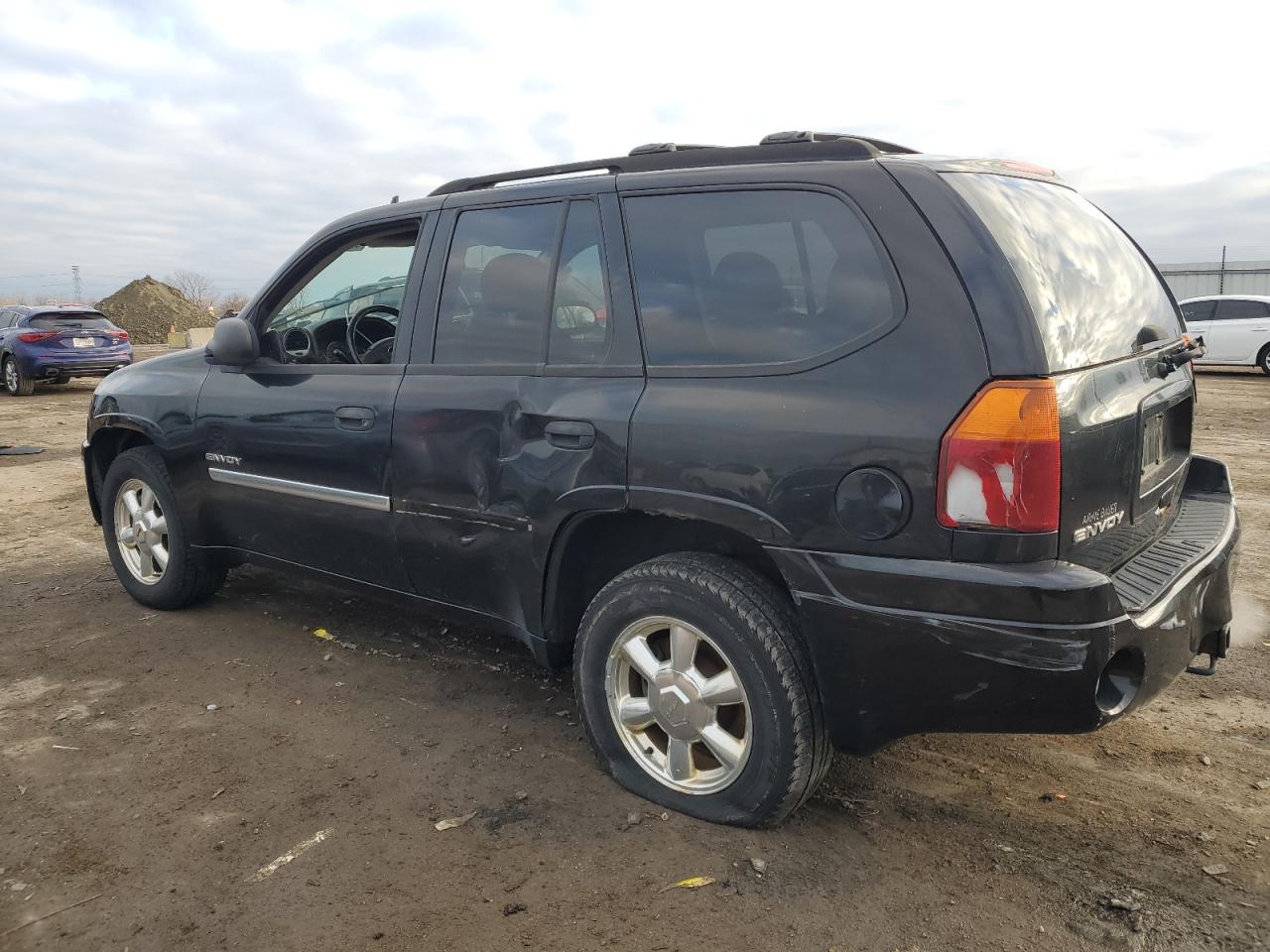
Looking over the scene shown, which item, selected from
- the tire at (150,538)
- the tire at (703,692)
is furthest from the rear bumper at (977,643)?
the tire at (150,538)

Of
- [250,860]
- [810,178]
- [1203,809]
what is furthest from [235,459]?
[1203,809]

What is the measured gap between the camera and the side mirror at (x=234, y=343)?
4051mm

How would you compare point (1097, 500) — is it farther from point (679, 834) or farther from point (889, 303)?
point (679, 834)

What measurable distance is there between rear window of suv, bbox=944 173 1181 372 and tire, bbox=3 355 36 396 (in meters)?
18.4

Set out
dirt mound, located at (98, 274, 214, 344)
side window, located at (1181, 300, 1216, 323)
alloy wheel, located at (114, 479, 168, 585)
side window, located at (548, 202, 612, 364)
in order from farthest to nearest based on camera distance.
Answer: dirt mound, located at (98, 274, 214, 344), side window, located at (1181, 300, 1216, 323), alloy wheel, located at (114, 479, 168, 585), side window, located at (548, 202, 612, 364)

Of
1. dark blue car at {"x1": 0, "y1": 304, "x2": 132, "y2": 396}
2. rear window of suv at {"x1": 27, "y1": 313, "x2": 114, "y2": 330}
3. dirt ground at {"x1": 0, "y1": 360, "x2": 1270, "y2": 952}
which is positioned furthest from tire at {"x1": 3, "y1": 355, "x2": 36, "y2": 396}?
dirt ground at {"x1": 0, "y1": 360, "x2": 1270, "y2": 952}

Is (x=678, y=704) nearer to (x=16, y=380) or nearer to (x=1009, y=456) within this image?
(x=1009, y=456)

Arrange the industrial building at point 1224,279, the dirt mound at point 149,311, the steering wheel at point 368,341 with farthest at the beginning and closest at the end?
the dirt mound at point 149,311 → the industrial building at point 1224,279 → the steering wheel at point 368,341

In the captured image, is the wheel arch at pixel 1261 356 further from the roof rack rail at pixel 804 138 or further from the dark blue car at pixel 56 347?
the dark blue car at pixel 56 347

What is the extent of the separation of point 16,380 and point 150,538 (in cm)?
1509

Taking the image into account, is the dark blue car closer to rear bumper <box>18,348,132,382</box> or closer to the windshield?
rear bumper <box>18,348,132,382</box>

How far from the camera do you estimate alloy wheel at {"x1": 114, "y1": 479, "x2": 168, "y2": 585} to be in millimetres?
4762

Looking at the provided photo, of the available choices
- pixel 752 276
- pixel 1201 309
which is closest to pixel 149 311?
pixel 1201 309

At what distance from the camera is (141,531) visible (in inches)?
189
